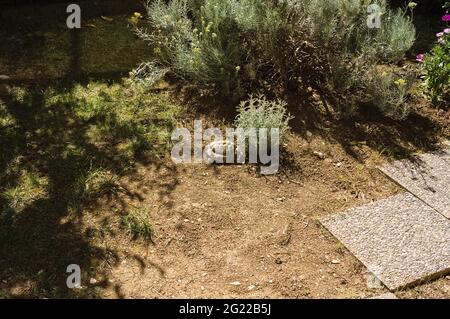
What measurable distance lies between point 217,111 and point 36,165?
1789mm

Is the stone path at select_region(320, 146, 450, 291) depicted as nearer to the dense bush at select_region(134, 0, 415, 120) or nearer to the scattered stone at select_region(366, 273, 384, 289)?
the scattered stone at select_region(366, 273, 384, 289)

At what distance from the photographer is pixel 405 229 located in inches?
151

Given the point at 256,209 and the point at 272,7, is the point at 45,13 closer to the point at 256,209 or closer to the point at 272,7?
the point at 272,7

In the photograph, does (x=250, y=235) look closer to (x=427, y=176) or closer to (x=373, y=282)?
(x=373, y=282)

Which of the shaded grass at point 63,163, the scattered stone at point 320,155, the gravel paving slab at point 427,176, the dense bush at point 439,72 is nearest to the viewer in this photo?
the shaded grass at point 63,163

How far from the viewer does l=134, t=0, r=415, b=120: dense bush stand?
5.02 meters

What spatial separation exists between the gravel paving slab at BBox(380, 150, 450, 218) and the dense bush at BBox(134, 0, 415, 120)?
0.83 meters

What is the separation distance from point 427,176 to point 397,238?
867 mm

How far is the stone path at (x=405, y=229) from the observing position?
352 centimetres

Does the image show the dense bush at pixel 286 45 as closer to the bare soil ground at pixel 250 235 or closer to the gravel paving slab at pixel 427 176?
the gravel paving slab at pixel 427 176

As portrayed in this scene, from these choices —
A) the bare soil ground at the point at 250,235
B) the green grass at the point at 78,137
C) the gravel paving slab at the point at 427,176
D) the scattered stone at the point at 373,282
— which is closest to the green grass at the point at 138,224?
the bare soil ground at the point at 250,235

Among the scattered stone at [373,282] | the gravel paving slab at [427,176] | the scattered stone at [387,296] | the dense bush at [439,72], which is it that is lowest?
the scattered stone at [387,296]

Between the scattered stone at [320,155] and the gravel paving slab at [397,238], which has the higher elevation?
the scattered stone at [320,155]
